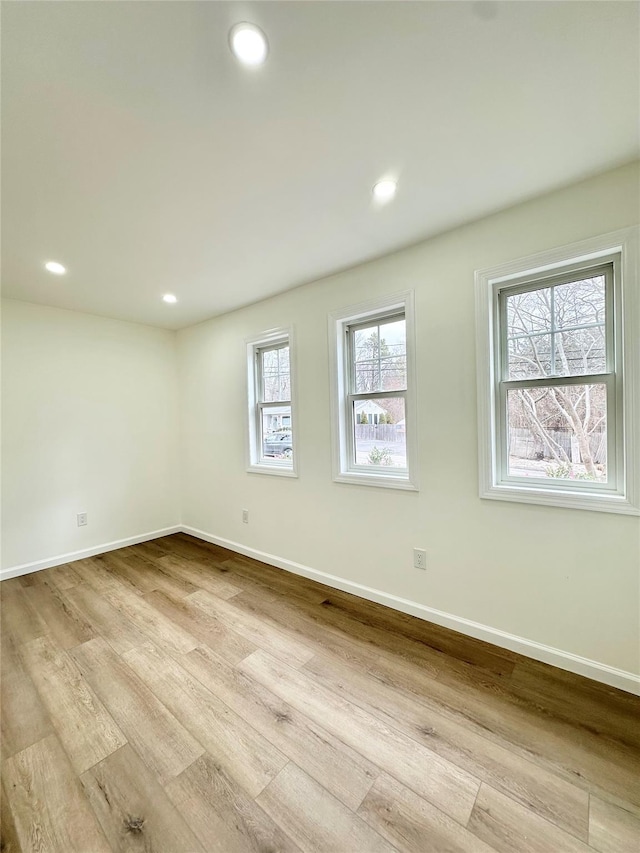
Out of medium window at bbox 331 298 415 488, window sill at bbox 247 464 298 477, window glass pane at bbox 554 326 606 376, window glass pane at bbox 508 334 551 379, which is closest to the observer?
window glass pane at bbox 554 326 606 376

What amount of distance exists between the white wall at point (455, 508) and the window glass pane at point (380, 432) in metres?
0.24

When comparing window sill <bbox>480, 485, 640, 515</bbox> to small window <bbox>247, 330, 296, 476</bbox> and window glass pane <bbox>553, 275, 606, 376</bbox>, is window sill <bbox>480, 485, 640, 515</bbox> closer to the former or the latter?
window glass pane <bbox>553, 275, 606, 376</bbox>

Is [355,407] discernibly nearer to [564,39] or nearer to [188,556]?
[564,39]

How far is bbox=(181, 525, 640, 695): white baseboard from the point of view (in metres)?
1.73

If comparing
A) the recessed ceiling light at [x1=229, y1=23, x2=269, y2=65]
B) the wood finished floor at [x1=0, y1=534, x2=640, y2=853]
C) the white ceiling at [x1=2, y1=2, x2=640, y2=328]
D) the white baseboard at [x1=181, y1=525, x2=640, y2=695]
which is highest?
the white ceiling at [x1=2, y1=2, x2=640, y2=328]

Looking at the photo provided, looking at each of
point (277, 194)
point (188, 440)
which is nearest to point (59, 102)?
point (277, 194)

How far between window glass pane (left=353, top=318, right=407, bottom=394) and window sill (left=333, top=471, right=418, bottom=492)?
2.20ft

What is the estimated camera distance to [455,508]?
2205 mm

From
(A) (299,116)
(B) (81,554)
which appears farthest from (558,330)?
(B) (81,554)

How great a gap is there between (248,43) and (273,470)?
276 cm

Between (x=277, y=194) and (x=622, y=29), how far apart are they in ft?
4.58

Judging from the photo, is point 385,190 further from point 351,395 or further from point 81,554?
point 81,554

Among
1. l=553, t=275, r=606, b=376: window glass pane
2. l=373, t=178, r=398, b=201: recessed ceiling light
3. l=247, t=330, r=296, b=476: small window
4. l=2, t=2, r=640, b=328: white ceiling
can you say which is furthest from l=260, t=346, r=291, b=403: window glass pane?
l=553, t=275, r=606, b=376: window glass pane

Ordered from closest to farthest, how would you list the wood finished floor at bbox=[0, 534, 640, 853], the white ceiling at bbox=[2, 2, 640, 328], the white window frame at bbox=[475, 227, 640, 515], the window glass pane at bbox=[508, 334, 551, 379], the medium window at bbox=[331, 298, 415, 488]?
the white ceiling at bbox=[2, 2, 640, 328] < the wood finished floor at bbox=[0, 534, 640, 853] < the white window frame at bbox=[475, 227, 640, 515] < the window glass pane at bbox=[508, 334, 551, 379] < the medium window at bbox=[331, 298, 415, 488]
